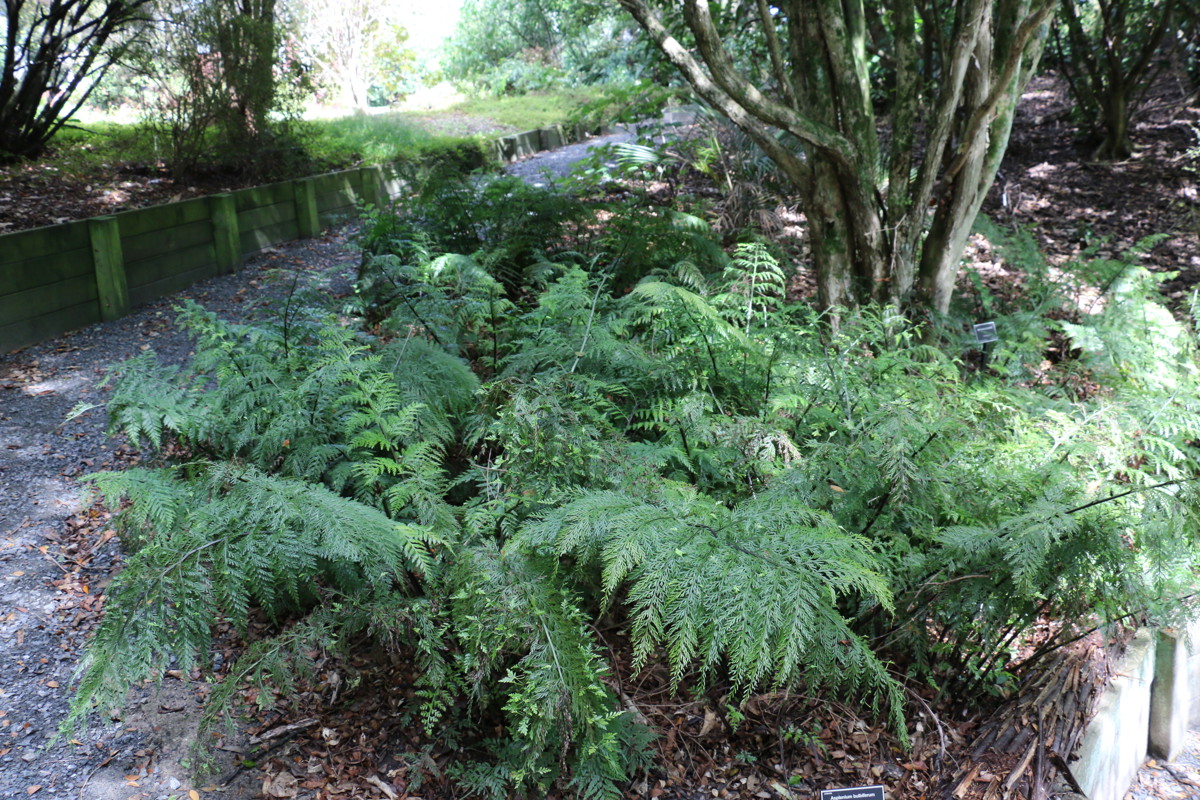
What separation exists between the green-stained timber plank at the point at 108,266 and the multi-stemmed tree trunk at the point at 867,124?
3.87 metres

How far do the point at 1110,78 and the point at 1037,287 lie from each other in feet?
16.8

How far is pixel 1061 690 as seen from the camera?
116 inches

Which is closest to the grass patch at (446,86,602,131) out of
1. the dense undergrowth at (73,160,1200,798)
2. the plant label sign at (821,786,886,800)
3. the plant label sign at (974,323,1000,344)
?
the plant label sign at (974,323,1000,344)

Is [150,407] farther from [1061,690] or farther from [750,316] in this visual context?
[1061,690]

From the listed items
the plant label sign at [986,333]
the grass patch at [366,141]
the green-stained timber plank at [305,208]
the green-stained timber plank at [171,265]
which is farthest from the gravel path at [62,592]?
the grass patch at [366,141]

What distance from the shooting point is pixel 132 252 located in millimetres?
6207

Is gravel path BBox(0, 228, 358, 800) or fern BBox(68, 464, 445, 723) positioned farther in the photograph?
gravel path BBox(0, 228, 358, 800)

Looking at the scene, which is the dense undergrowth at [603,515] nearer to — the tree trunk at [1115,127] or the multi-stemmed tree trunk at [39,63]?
the multi-stemmed tree trunk at [39,63]

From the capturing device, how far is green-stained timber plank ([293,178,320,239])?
8367mm

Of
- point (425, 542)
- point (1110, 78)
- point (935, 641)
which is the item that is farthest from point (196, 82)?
point (1110, 78)

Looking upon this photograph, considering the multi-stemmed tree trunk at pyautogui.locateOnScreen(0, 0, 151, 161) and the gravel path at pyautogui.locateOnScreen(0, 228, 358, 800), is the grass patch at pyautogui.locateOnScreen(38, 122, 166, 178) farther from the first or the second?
the gravel path at pyautogui.locateOnScreen(0, 228, 358, 800)

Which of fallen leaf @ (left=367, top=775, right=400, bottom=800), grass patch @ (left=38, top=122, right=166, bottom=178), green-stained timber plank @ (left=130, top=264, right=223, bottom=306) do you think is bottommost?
fallen leaf @ (left=367, top=775, right=400, bottom=800)

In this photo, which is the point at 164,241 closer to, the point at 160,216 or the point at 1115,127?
the point at 160,216

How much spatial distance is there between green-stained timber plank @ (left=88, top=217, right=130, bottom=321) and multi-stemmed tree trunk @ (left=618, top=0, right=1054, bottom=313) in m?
3.87
